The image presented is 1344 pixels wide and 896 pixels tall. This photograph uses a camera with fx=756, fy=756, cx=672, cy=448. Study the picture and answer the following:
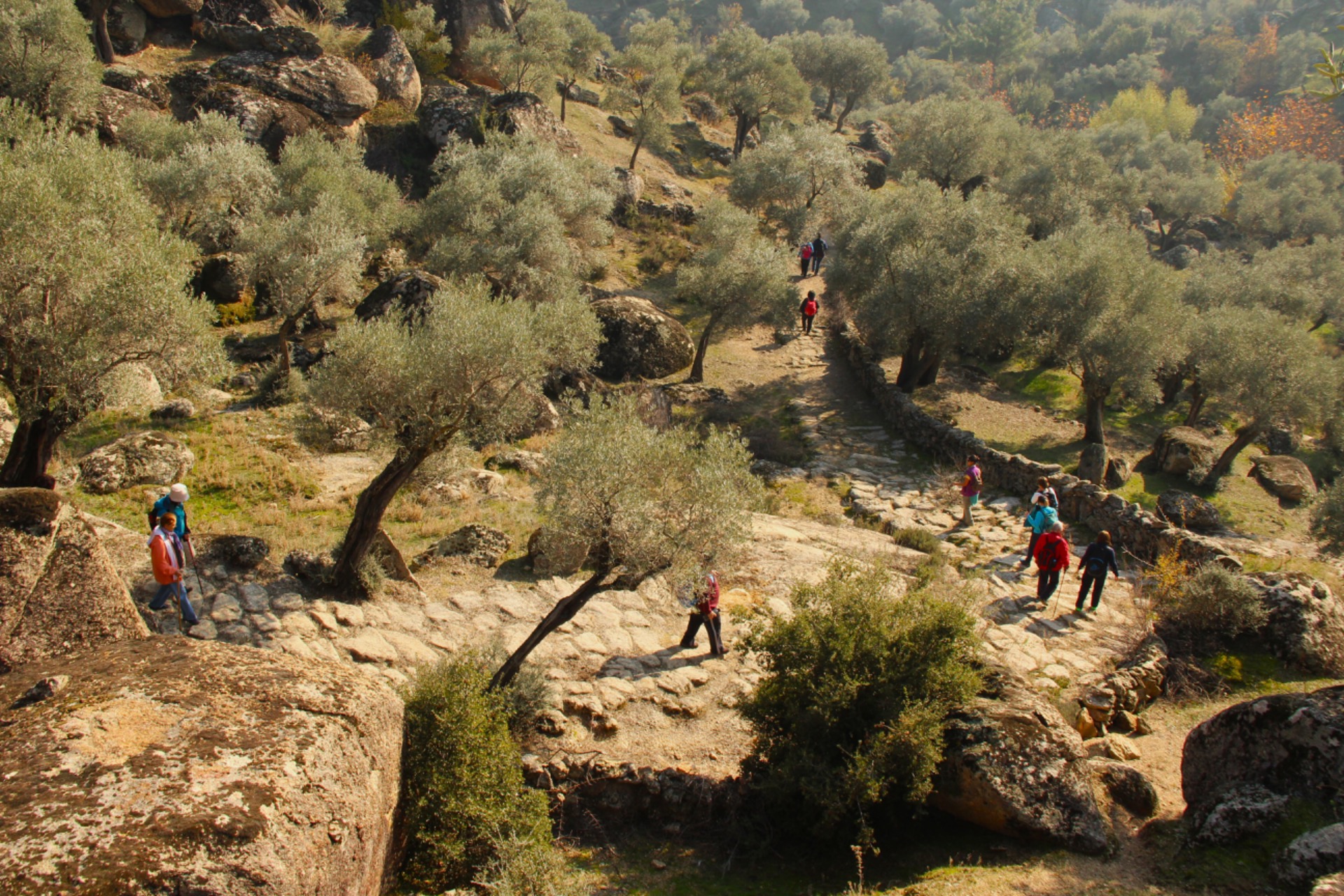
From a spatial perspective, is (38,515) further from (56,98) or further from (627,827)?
(56,98)

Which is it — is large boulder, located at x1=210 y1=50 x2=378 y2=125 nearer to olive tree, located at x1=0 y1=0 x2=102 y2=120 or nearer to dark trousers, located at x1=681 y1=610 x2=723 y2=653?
olive tree, located at x1=0 y1=0 x2=102 y2=120

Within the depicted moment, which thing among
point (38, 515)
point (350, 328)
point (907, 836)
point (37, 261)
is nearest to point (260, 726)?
point (38, 515)

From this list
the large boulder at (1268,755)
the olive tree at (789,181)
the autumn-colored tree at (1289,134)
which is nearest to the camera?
the large boulder at (1268,755)

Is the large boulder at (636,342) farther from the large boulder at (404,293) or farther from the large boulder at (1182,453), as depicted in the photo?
the large boulder at (1182,453)

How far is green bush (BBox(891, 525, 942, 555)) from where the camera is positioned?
1756 cm

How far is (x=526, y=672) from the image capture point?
36.1ft

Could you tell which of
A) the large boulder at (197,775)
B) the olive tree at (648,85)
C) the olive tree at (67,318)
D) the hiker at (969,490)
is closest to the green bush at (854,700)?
the large boulder at (197,775)

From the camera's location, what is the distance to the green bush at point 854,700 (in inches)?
Answer: 336

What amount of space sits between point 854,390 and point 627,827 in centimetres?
2301

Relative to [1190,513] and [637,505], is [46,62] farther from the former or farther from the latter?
[1190,513]

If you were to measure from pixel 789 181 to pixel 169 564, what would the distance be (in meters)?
38.6

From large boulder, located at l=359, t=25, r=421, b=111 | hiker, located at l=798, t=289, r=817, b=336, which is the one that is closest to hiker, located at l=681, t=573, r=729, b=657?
hiker, located at l=798, t=289, r=817, b=336

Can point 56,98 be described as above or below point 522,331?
above

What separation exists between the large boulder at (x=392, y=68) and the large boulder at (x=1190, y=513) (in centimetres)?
4089
